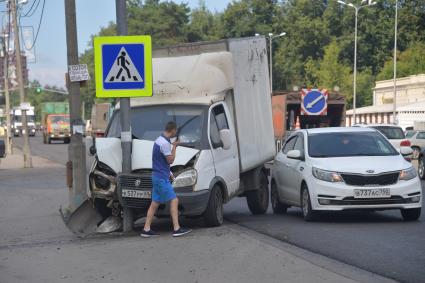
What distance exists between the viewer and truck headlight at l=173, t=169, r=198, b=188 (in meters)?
11.1

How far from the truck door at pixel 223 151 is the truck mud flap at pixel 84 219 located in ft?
6.76

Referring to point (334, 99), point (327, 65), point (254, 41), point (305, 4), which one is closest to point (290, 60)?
point (305, 4)

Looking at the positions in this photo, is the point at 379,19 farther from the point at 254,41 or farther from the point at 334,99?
the point at 254,41

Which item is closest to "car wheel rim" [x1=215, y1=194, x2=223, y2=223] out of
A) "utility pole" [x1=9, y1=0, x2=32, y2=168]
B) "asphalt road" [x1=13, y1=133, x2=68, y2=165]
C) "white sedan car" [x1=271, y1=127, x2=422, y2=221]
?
"white sedan car" [x1=271, y1=127, x2=422, y2=221]

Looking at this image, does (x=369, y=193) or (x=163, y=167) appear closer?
(x=163, y=167)

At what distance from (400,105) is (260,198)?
55.4 meters

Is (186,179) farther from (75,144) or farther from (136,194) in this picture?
(75,144)

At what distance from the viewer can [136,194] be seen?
11156 mm

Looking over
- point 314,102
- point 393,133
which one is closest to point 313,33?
point 393,133

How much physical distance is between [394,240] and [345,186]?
171cm

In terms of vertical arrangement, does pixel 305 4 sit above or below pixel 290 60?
above

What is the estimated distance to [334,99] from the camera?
96.9 ft

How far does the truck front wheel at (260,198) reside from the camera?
14289mm

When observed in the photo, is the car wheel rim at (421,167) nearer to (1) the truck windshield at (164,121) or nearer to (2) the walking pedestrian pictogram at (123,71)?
(1) the truck windshield at (164,121)
